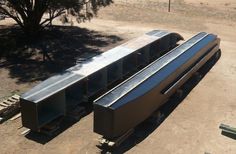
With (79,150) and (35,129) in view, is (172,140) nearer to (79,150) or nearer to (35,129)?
(79,150)

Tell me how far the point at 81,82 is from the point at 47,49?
9.84 meters

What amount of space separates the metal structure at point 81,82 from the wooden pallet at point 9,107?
1817 mm

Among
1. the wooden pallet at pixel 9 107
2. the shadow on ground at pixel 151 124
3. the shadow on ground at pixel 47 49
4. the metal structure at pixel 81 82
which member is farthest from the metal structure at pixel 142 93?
the shadow on ground at pixel 47 49

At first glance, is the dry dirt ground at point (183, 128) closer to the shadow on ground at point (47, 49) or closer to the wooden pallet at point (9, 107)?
the wooden pallet at point (9, 107)

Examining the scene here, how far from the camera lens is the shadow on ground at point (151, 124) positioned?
16578mm

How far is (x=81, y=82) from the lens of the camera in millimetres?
20156

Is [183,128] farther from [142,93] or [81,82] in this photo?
[81,82]

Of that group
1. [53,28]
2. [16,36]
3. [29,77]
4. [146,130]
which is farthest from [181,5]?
[146,130]

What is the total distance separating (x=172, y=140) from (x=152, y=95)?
2.46 meters

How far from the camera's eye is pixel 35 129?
56.3 ft

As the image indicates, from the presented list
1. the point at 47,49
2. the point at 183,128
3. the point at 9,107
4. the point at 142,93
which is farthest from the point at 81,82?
the point at 47,49

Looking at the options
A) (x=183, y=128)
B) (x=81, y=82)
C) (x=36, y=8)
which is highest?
(x=36, y=8)

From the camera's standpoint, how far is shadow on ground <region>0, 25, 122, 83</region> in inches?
982

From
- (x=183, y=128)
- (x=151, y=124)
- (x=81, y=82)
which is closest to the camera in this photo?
(x=183, y=128)
